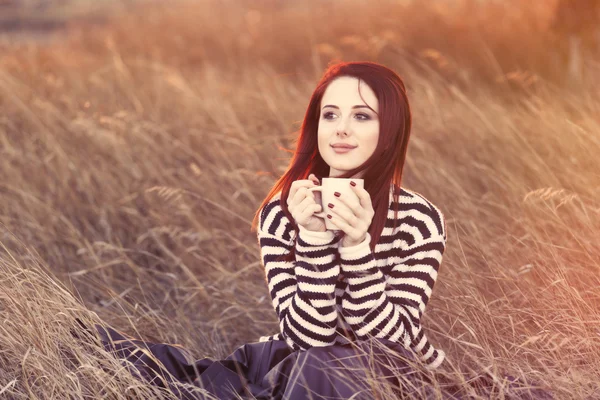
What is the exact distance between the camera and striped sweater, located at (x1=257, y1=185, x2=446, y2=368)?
196 cm

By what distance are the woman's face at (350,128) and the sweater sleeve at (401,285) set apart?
0.25 metres

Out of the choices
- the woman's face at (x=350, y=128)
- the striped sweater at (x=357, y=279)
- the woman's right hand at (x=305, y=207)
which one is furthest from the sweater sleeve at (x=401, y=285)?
the woman's face at (x=350, y=128)

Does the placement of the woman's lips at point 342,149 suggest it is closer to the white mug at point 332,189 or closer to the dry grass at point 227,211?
the white mug at point 332,189

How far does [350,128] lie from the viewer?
2061 mm

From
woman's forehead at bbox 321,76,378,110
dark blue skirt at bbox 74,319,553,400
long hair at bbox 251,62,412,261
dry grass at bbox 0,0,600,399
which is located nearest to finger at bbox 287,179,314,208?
long hair at bbox 251,62,412,261

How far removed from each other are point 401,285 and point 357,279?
0.63 feet

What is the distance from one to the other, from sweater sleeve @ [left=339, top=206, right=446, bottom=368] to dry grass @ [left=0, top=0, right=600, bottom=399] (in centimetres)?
16

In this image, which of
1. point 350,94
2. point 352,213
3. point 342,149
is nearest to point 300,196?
point 352,213

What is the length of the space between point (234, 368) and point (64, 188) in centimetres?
231

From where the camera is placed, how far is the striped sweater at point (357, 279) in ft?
6.43

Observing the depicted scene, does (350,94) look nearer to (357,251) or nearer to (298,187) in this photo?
(298,187)

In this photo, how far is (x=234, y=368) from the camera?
224cm

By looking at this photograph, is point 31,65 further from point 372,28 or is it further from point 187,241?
point 372,28

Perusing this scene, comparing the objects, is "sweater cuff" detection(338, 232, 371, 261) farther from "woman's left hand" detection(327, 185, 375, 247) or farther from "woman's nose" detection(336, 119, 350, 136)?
"woman's nose" detection(336, 119, 350, 136)
